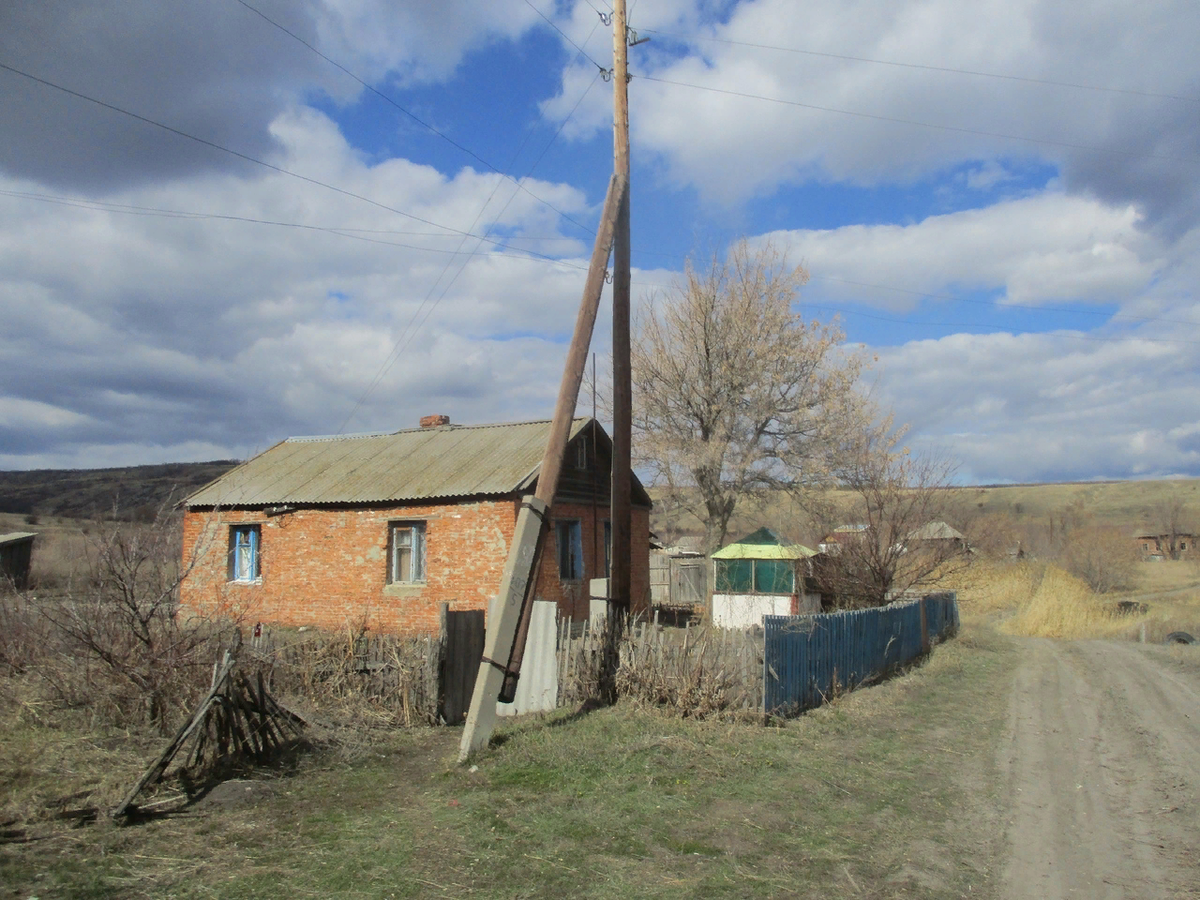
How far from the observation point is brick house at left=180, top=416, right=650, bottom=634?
17.5 meters

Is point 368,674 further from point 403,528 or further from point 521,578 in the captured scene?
point 403,528

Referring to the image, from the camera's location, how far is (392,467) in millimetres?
20234

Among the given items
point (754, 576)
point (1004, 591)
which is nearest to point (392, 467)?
point (754, 576)

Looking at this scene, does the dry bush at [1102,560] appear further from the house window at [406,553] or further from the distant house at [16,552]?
the distant house at [16,552]

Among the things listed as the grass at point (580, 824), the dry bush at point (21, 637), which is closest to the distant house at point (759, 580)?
the grass at point (580, 824)

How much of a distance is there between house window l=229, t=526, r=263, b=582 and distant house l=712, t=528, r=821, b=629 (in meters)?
11.7

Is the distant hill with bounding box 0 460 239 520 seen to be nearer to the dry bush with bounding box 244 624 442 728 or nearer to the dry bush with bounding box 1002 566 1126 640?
the dry bush with bounding box 1002 566 1126 640

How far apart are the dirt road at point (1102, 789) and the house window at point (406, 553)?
1159cm

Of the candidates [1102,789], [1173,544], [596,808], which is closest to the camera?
[596,808]

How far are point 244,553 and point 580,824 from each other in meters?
16.6

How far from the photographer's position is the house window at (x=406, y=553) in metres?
18.3

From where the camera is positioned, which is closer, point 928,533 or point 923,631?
point 923,631

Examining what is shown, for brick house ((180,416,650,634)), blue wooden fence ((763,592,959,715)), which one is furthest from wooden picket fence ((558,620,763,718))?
brick house ((180,416,650,634))

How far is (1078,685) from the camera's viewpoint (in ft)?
50.0
